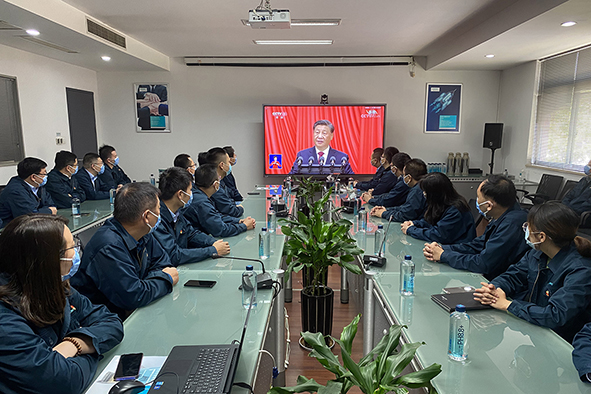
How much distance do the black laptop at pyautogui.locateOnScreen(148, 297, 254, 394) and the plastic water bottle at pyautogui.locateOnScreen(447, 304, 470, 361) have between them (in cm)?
80

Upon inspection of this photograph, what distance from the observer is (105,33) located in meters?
4.71

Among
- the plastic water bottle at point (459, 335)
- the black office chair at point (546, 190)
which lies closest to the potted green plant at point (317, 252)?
the plastic water bottle at point (459, 335)

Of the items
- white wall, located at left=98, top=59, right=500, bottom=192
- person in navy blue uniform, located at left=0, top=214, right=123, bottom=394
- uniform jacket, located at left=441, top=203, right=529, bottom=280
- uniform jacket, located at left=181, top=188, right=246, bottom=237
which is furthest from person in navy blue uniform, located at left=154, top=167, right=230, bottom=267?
white wall, located at left=98, top=59, right=500, bottom=192

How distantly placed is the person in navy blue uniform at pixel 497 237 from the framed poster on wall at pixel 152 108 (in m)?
6.09

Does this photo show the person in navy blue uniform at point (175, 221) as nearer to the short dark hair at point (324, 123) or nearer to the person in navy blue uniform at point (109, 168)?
the person in navy blue uniform at point (109, 168)

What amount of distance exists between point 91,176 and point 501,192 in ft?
16.4

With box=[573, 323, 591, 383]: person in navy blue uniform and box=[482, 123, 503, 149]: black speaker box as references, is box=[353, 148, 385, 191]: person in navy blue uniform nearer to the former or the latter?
box=[482, 123, 503, 149]: black speaker box

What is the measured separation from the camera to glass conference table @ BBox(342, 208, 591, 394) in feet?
4.22

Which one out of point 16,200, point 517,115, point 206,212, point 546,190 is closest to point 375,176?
point 546,190

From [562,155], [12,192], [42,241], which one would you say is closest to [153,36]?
[12,192]

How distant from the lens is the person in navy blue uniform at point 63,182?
4723 mm

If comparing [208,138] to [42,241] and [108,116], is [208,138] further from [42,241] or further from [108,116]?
[42,241]

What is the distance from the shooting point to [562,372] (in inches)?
52.7

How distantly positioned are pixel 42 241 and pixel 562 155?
6.40m
